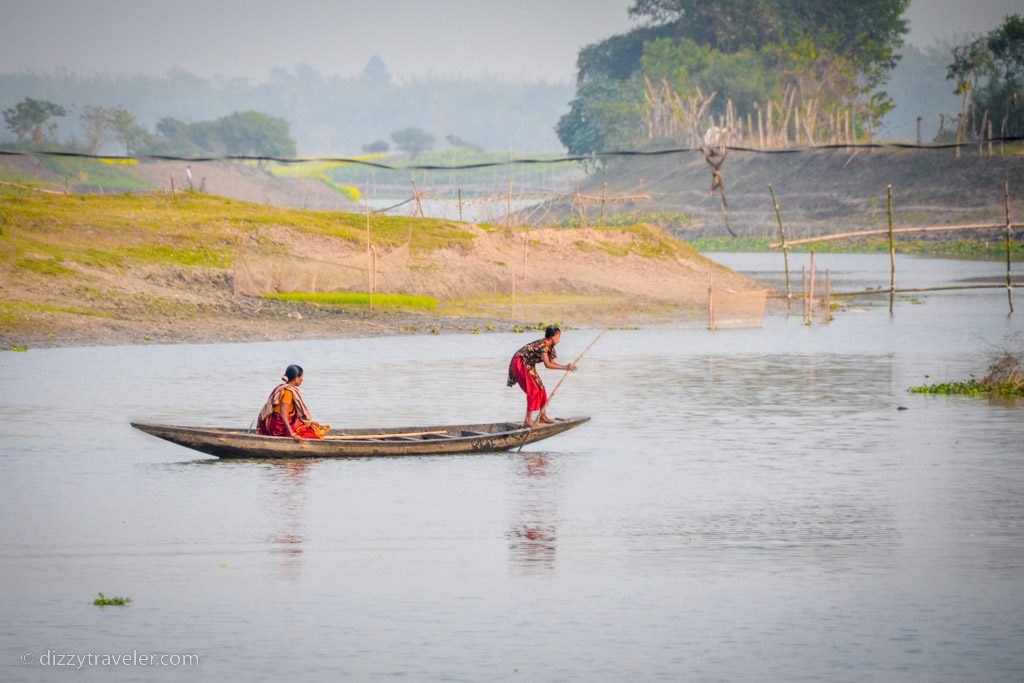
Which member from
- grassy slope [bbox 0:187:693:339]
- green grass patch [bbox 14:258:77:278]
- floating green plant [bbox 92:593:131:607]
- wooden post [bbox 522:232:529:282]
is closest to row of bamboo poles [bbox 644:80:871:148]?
grassy slope [bbox 0:187:693:339]

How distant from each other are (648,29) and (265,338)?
308ft

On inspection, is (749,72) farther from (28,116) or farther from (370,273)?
(370,273)

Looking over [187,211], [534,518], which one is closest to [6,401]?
[534,518]

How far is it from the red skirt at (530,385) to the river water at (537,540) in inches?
32.9

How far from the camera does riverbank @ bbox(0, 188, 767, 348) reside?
3844 cm

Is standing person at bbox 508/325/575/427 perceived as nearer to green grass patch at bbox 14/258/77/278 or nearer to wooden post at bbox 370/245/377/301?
green grass patch at bbox 14/258/77/278

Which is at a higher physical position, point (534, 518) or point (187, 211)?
point (187, 211)

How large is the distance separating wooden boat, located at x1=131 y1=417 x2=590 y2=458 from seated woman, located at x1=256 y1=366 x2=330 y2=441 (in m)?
0.16

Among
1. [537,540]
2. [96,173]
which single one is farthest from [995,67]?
[537,540]

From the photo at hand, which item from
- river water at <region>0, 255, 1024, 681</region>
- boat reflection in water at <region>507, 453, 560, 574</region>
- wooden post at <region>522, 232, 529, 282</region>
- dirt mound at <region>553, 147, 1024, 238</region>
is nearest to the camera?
river water at <region>0, 255, 1024, 681</region>

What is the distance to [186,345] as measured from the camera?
3688 centimetres

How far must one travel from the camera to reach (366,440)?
64.2 ft

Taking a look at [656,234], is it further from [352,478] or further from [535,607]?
[535,607]

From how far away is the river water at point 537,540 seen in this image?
1196 centimetres
